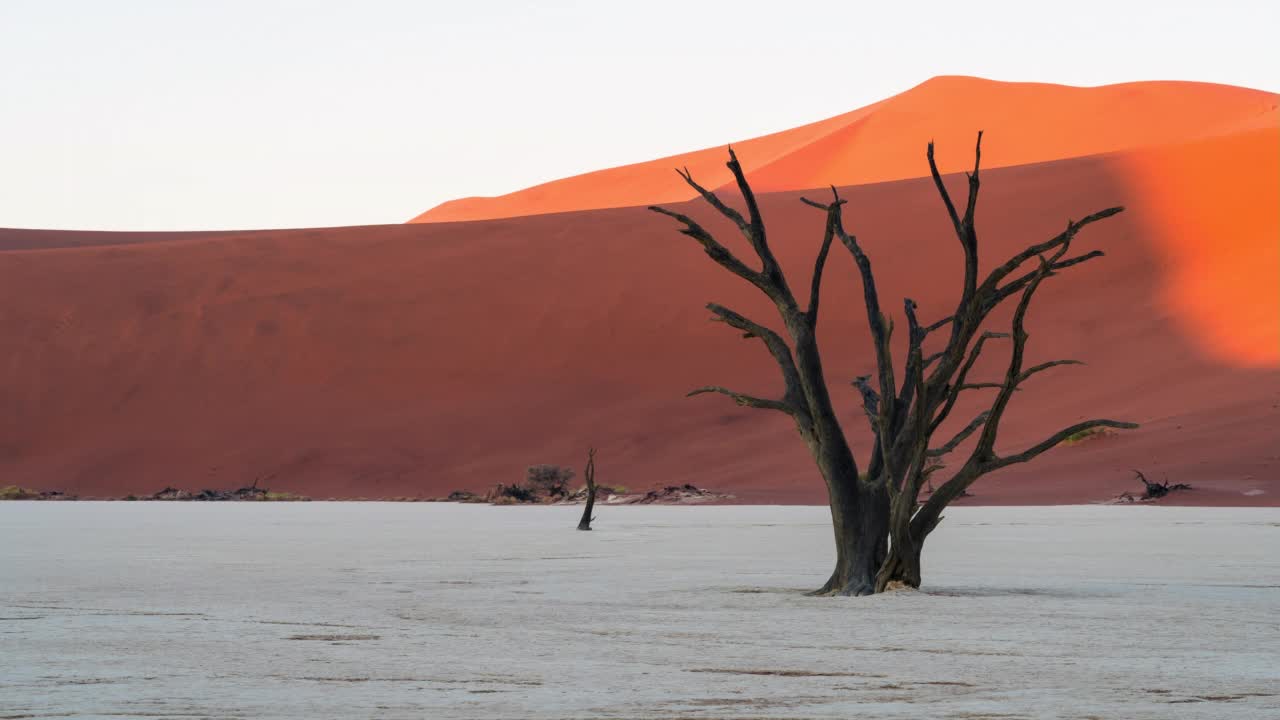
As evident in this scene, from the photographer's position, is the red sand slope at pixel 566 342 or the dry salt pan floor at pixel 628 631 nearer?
the dry salt pan floor at pixel 628 631

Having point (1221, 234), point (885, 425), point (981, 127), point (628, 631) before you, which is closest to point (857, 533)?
point (885, 425)

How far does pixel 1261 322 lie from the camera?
47.5m

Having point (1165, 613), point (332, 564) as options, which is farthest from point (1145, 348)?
point (1165, 613)

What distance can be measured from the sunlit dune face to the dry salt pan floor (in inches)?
1075

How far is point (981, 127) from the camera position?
9625cm

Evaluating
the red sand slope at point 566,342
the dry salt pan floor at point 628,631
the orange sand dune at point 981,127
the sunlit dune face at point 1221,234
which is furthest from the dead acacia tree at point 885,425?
the orange sand dune at point 981,127

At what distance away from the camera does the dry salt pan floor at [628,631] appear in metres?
7.45

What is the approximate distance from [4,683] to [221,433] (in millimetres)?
45872

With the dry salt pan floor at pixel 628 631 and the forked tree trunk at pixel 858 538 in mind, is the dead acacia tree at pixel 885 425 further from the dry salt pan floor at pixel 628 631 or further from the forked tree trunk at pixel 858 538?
the dry salt pan floor at pixel 628 631

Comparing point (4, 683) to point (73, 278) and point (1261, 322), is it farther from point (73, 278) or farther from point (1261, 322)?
point (73, 278)

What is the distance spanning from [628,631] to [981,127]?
3488 inches

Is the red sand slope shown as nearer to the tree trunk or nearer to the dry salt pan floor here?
the dry salt pan floor

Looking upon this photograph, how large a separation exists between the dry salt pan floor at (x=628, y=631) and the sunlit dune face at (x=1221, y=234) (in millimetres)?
27298

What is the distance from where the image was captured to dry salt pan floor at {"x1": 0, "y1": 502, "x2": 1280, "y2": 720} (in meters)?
7.45
